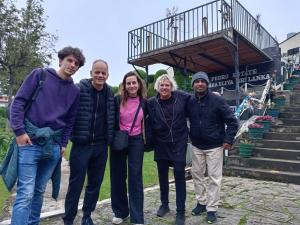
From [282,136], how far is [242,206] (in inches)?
148

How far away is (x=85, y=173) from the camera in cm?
368

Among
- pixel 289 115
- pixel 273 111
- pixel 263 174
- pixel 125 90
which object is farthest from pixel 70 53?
pixel 289 115

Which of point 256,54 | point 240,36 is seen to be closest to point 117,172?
point 240,36

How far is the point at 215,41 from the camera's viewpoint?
9.83 m

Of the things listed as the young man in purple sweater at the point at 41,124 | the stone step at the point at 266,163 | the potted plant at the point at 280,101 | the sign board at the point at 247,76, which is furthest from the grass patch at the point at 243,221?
the sign board at the point at 247,76

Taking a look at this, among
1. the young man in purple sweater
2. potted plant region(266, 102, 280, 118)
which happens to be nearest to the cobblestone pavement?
the young man in purple sweater

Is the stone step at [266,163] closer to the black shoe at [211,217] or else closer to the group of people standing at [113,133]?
the group of people standing at [113,133]

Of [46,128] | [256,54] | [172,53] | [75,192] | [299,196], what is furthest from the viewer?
[256,54]

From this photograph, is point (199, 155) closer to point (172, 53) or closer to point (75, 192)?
point (75, 192)

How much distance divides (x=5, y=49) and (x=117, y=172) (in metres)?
15.1

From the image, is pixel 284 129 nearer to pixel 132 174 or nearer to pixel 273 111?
pixel 273 111

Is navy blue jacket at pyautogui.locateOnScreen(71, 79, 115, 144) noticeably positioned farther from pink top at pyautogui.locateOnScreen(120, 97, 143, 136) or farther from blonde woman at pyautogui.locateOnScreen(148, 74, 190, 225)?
blonde woman at pyautogui.locateOnScreen(148, 74, 190, 225)

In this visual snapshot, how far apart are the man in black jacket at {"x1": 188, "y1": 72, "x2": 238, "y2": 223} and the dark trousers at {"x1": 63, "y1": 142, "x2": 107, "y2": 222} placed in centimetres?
127

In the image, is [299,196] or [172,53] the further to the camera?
[172,53]
